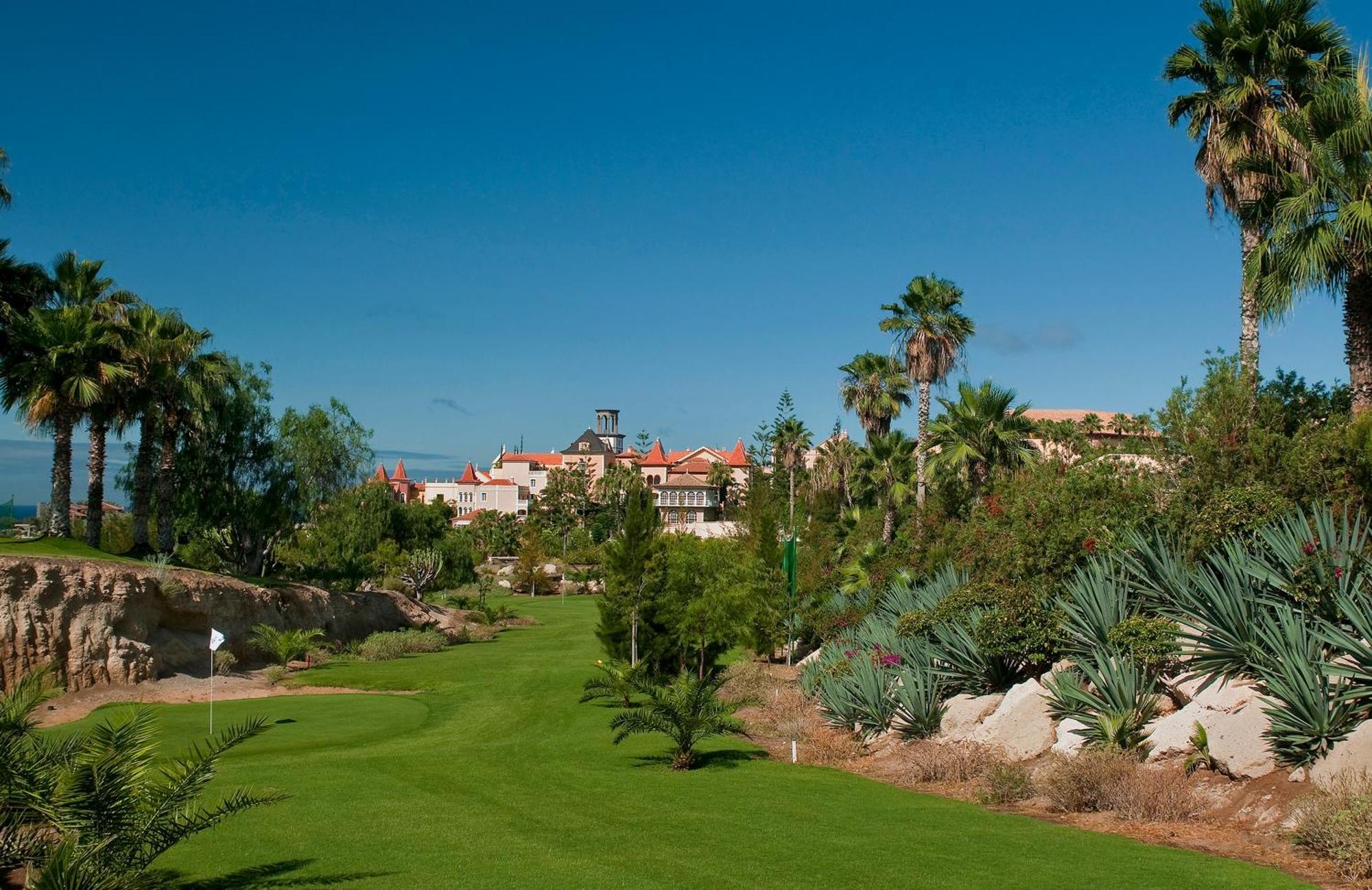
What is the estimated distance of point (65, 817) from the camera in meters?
7.42

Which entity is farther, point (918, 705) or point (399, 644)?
point (399, 644)

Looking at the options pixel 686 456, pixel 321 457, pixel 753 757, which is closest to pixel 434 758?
pixel 753 757

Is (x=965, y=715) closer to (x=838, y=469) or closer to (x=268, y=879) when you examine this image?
(x=268, y=879)

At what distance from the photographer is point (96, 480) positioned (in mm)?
34969

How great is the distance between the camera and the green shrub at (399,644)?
36031 millimetres

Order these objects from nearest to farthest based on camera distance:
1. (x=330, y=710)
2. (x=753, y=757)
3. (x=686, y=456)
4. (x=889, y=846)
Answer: (x=889, y=846)
(x=753, y=757)
(x=330, y=710)
(x=686, y=456)

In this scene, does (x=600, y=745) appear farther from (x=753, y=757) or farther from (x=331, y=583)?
(x=331, y=583)

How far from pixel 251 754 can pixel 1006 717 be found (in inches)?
523

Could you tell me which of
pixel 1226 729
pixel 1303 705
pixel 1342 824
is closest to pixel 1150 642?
pixel 1226 729

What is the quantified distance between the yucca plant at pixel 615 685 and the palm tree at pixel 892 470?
17691 mm

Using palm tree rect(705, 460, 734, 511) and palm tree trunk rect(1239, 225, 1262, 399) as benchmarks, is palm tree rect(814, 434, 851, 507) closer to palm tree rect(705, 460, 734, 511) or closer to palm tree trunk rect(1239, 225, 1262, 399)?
palm tree trunk rect(1239, 225, 1262, 399)

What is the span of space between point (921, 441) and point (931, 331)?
4.48 m

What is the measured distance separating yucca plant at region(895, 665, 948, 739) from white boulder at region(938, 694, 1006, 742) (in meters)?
0.18

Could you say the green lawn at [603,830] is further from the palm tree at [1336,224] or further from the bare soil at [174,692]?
the palm tree at [1336,224]
